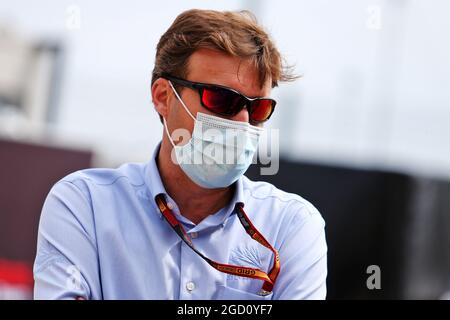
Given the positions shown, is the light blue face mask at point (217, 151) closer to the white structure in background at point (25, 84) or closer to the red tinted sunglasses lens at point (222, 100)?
the red tinted sunglasses lens at point (222, 100)

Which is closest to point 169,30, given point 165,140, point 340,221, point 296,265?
point 165,140

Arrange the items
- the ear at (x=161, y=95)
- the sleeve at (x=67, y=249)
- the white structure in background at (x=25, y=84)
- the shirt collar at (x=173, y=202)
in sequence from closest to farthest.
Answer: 1. the sleeve at (x=67, y=249)
2. the shirt collar at (x=173, y=202)
3. the ear at (x=161, y=95)
4. the white structure in background at (x=25, y=84)

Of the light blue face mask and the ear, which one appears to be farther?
the ear

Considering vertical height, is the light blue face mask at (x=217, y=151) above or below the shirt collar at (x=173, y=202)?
above

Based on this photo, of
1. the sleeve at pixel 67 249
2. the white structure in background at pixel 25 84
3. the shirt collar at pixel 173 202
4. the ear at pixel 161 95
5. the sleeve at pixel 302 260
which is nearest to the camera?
the sleeve at pixel 67 249

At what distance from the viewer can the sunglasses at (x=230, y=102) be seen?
273 cm

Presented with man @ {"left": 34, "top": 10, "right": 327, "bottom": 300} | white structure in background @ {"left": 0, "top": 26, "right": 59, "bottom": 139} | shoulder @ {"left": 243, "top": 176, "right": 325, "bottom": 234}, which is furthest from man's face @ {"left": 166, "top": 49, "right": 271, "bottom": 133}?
white structure in background @ {"left": 0, "top": 26, "right": 59, "bottom": 139}

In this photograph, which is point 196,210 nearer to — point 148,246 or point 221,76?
point 148,246

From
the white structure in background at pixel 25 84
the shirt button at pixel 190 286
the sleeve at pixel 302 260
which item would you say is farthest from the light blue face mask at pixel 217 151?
the white structure in background at pixel 25 84

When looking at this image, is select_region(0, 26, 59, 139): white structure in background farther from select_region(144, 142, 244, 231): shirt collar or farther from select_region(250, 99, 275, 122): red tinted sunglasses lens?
select_region(250, 99, 275, 122): red tinted sunglasses lens

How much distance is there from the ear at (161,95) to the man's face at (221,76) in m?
0.11

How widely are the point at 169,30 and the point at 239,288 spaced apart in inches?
39.1

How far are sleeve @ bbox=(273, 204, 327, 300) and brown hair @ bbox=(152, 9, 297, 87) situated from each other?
1.71 ft

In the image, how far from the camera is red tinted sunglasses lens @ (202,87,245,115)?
272 centimetres
